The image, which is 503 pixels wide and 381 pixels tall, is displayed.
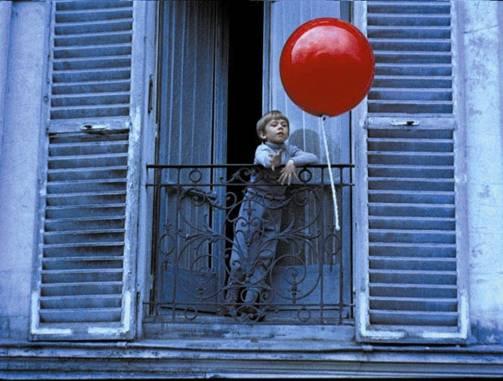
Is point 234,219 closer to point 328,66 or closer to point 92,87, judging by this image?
point 92,87

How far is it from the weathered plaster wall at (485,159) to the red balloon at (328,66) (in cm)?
84

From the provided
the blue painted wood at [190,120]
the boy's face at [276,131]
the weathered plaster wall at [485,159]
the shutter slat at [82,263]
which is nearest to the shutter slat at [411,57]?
the weathered plaster wall at [485,159]

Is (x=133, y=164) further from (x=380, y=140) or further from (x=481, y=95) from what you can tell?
(x=481, y=95)

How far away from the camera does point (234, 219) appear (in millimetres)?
8641

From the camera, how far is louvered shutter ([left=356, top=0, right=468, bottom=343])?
8078mm

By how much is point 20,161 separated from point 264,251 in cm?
158

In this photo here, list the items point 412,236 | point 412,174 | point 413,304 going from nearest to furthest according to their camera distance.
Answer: point 413,304
point 412,236
point 412,174

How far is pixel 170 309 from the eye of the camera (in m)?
8.70

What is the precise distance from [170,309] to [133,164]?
94 centimetres

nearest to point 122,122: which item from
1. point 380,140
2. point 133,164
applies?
point 133,164

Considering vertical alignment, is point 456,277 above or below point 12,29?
below

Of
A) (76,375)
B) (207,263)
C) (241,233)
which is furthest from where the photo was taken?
(207,263)

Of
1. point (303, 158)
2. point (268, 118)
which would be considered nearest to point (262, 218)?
point (303, 158)

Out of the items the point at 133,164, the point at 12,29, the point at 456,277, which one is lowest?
the point at 456,277
